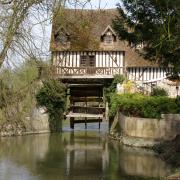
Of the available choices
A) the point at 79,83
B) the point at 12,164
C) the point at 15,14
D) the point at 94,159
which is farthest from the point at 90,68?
the point at 15,14

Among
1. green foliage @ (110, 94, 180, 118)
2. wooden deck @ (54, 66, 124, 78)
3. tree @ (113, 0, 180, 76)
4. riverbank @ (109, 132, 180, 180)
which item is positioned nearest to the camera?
tree @ (113, 0, 180, 76)

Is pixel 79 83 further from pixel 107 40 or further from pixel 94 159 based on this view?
pixel 94 159

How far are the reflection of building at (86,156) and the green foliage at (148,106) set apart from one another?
2.45 metres

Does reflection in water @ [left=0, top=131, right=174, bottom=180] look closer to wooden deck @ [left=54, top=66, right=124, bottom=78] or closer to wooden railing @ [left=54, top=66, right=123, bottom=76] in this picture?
wooden deck @ [left=54, top=66, right=124, bottom=78]

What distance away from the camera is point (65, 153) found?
22438mm

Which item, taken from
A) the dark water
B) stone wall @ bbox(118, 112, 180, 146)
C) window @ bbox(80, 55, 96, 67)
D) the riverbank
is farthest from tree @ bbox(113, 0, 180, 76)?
window @ bbox(80, 55, 96, 67)

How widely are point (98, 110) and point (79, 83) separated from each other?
2536mm

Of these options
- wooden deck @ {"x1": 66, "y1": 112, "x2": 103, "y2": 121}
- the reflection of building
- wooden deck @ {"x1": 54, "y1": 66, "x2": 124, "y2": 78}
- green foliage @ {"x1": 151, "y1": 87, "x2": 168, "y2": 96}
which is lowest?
the reflection of building

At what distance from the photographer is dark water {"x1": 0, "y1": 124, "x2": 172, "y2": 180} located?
1616 cm

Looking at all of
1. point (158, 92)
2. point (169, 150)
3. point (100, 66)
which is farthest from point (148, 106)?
point (100, 66)

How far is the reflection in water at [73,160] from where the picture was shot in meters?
16.2

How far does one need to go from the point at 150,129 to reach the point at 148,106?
121cm

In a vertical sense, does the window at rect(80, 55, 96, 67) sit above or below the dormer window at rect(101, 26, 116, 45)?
below

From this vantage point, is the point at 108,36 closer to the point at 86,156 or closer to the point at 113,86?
the point at 113,86
